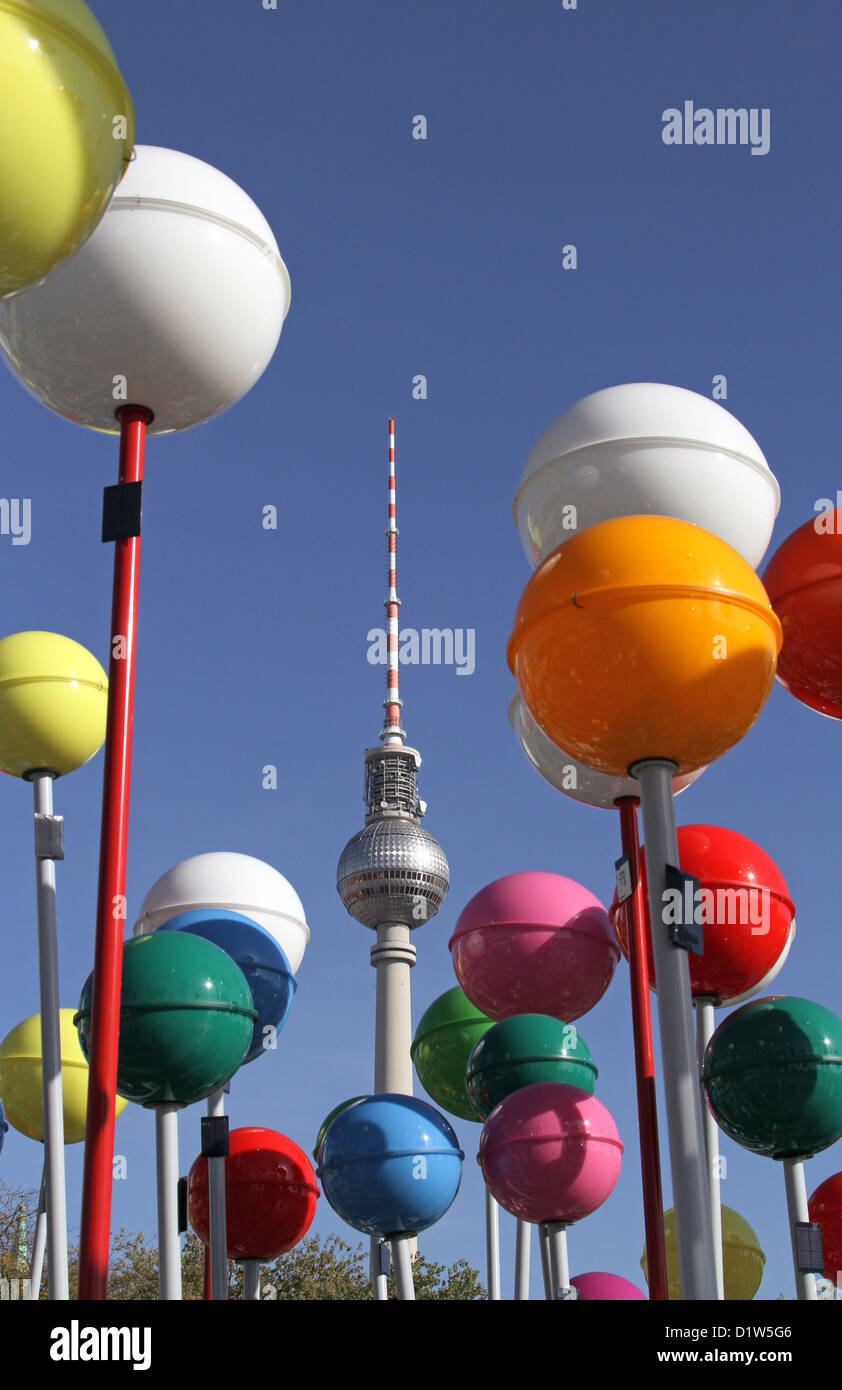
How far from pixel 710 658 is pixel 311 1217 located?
19.4 feet

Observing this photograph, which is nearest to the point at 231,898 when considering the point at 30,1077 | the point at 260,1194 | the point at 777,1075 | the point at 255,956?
the point at 255,956

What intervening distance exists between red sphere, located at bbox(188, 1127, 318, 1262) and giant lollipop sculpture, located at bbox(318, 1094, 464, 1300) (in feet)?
0.74

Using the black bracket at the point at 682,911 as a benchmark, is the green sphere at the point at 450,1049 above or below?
above

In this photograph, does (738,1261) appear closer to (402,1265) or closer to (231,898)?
(402,1265)

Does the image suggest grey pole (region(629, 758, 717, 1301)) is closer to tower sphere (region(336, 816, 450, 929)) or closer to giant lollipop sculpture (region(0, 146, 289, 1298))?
giant lollipop sculpture (region(0, 146, 289, 1298))

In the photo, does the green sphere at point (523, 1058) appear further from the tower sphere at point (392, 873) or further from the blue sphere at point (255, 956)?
the tower sphere at point (392, 873)

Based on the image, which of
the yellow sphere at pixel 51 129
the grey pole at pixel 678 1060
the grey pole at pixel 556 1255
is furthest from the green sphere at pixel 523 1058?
the yellow sphere at pixel 51 129

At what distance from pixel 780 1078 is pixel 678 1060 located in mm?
2345

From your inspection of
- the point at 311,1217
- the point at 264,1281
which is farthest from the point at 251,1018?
the point at 264,1281

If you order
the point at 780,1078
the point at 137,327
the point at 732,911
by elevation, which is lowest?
the point at 780,1078

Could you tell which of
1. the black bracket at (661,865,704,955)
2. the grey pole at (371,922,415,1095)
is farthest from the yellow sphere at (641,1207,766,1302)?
the grey pole at (371,922,415,1095)

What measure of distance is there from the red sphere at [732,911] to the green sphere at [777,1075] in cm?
61

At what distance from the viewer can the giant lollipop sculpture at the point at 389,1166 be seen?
8789mm

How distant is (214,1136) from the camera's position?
7.36m
